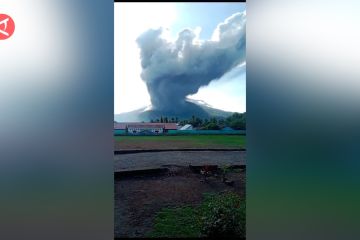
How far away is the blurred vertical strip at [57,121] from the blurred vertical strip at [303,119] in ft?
3.03

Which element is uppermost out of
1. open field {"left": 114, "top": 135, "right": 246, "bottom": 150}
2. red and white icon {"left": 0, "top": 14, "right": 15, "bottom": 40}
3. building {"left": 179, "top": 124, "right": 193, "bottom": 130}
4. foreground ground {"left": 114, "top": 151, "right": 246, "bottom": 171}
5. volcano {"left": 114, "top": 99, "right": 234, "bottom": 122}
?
red and white icon {"left": 0, "top": 14, "right": 15, "bottom": 40}

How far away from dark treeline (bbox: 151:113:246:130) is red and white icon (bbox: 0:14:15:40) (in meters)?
2.19

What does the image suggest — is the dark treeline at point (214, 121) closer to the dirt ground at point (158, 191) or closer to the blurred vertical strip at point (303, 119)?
the dirt ground at point (158, 191)

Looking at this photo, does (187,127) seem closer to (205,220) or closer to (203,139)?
(203,139)

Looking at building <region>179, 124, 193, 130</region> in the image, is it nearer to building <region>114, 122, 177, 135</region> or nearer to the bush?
building <region>114, 122, 177, 135</region>

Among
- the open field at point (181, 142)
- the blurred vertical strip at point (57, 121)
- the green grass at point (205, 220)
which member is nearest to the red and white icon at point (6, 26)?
the blurred vertical strip at point (57, 121)

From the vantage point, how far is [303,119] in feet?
5.92

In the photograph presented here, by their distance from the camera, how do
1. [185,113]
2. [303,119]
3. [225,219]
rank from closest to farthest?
[303,119]
[225,219]
[185,113]

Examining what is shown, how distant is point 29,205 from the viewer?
1827mm

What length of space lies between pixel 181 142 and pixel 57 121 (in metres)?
2.40

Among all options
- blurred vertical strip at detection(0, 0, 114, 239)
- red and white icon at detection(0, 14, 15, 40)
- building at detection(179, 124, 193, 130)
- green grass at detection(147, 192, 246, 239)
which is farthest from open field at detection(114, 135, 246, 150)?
red and white icon at detection(0, 14, 15, 40)

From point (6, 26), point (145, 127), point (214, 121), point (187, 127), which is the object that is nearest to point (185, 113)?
point (187, 127)

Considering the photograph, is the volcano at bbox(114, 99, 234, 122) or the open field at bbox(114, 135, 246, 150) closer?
the volcano at bbox(114, 99, 234, 122)

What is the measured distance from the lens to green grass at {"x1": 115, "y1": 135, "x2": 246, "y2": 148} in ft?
12.7
